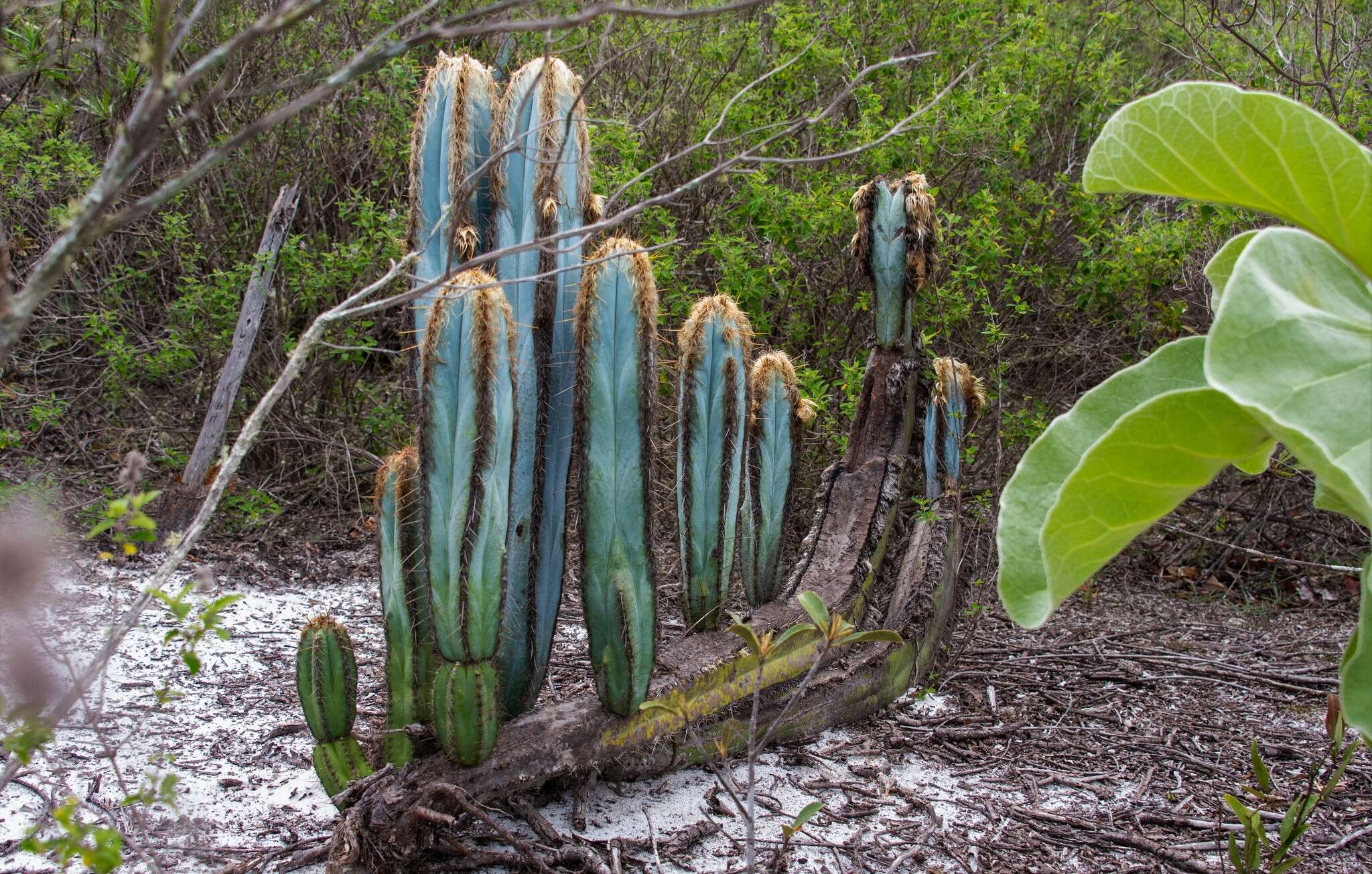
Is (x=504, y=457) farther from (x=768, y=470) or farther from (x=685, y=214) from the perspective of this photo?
(x=685, y=214)

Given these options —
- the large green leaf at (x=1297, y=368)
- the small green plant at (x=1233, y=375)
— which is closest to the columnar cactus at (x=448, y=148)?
the small green plant at (x=1233, y=375)

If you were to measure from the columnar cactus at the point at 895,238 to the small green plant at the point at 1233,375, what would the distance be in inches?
81.4

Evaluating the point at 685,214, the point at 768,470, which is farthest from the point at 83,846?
the point at 685,214

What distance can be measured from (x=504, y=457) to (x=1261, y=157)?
1505 millimetres

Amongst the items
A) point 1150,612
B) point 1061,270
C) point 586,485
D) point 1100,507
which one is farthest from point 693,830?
point 1061,270

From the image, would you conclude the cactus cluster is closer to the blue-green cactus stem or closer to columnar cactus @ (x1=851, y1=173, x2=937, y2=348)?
the blue-green cactus stem

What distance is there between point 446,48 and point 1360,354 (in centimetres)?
562

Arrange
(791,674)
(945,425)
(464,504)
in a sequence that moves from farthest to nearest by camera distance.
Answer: (945,425) → (791,674) → (464,504)

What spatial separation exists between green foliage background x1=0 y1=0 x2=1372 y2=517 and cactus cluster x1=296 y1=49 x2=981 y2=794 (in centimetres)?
161

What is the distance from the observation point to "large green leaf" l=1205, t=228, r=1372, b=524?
654mm

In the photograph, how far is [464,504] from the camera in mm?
1995

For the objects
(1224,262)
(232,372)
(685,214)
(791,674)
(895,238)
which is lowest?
(791,674)

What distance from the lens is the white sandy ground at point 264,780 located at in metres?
2.15

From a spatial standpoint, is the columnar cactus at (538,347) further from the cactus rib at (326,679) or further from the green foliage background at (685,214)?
the green foliage background at (685,214)
